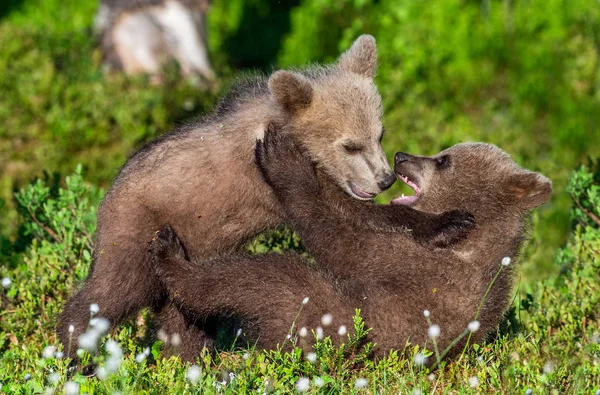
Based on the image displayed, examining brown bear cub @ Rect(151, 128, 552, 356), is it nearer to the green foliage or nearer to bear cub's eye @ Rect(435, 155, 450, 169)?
bear cub's eye @ Rect(435, 155, 450, 169)

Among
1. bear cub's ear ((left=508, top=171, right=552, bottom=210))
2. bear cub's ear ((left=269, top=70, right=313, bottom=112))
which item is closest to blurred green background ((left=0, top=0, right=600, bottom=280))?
bear cub's ear ((left=508, top=171, right=552, bottom=210))

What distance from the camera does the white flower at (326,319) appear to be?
4.94 m

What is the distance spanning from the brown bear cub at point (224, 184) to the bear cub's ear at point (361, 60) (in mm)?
110

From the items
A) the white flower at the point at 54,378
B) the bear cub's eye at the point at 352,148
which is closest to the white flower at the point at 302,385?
the white flower at the point at 54,378

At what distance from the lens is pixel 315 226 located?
18.3 feet

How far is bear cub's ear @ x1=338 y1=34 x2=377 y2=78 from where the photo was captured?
6402 mm

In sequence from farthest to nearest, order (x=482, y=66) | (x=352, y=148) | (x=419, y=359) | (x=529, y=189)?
(x=482, y=66)
(x=352, y=148)
(x=529, y=189)
(x=419, y=359)

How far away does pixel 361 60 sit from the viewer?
6.41 m

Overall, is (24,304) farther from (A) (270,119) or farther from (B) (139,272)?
(A) (270,119)

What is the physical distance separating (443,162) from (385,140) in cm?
498

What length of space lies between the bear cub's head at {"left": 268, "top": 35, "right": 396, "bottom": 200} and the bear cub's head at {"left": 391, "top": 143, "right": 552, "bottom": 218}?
0.23 meters

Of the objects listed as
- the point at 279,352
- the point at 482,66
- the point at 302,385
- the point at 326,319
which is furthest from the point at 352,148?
the point at 482,66

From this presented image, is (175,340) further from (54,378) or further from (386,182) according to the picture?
(386,182)

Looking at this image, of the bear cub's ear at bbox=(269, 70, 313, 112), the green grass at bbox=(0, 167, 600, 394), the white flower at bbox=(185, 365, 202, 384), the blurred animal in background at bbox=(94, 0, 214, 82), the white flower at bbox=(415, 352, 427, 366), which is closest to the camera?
the white flower at bbox=(185, 365, 202, 384)
